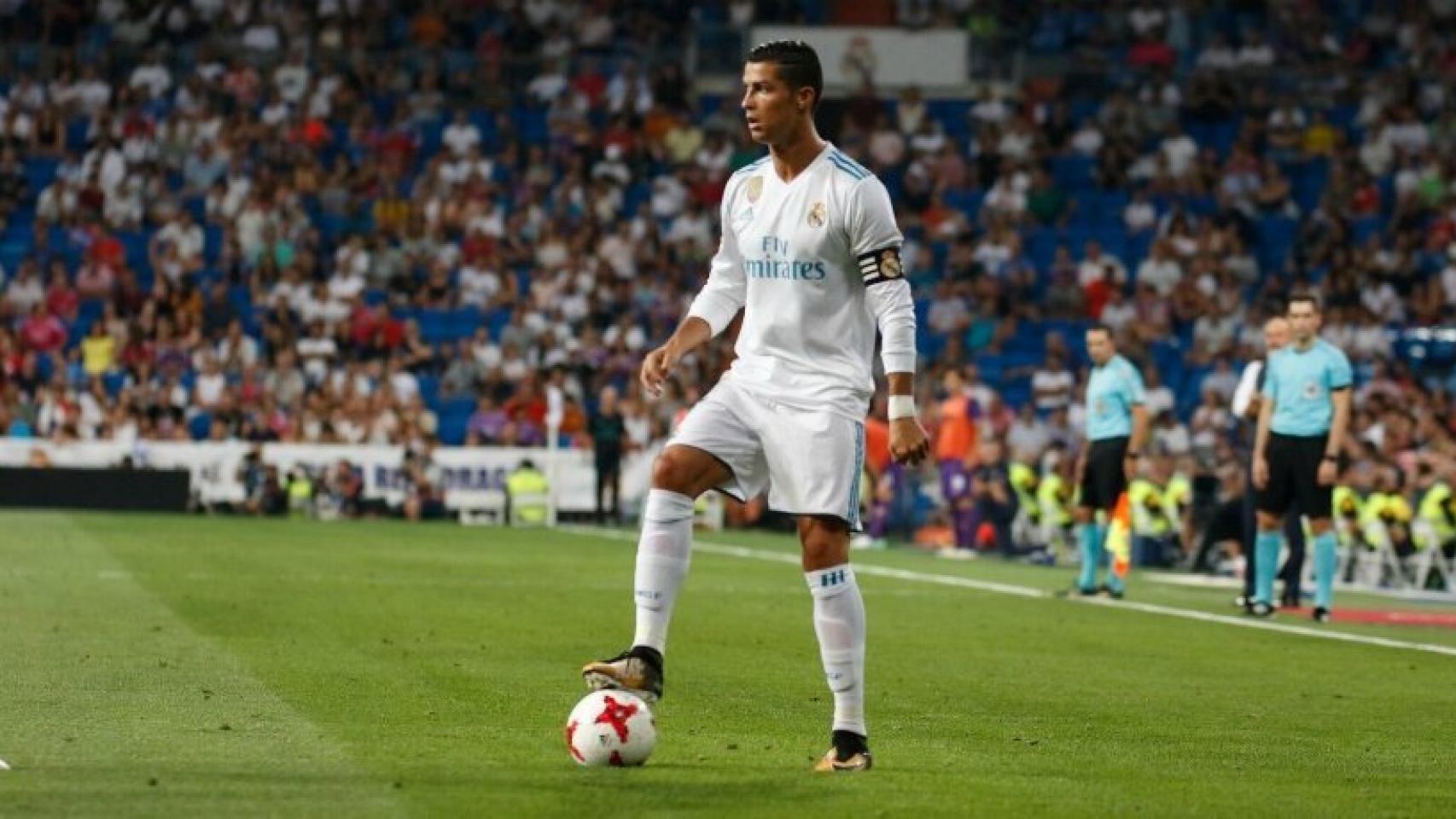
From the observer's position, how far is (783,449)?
8883 millimetres

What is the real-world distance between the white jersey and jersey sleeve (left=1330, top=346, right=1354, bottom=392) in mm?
10725

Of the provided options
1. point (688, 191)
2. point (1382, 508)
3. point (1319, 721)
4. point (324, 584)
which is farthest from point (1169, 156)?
point (1319, 721)

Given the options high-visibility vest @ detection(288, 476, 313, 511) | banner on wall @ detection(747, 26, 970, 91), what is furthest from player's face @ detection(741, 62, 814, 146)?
banner on wall @ detection(747, 26, 970, 91)

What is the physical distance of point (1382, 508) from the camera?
25.4 meters

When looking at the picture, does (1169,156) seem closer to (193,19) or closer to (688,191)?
(688,191)

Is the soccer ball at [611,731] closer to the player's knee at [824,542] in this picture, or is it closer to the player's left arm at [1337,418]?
the player's knee at [824,542]

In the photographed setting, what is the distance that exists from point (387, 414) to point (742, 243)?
26445 millimetres

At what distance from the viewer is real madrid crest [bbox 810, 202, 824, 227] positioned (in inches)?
351

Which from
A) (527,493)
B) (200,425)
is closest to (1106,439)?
(527,493)

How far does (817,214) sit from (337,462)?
26497mm

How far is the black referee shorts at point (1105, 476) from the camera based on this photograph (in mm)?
21594

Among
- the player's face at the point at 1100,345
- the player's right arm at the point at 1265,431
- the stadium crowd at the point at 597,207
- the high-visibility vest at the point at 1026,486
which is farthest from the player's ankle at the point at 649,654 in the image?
the stadium crowd at the point at 597,207

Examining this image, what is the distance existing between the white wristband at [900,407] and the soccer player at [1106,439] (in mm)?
12849

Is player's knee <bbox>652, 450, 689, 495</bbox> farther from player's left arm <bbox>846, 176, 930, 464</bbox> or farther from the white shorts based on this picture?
player's left arm <bbox>846, 176, 930, 464</bbox>
